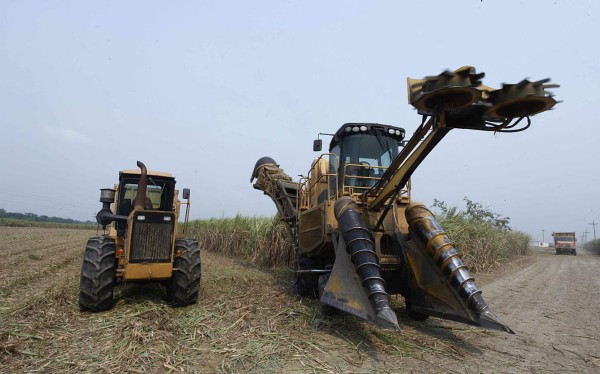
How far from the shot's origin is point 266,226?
12859 mm

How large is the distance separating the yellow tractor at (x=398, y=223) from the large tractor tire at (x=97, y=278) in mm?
3108

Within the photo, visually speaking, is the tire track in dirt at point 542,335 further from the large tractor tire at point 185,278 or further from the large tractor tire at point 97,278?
the large tractor tire at point 97,278

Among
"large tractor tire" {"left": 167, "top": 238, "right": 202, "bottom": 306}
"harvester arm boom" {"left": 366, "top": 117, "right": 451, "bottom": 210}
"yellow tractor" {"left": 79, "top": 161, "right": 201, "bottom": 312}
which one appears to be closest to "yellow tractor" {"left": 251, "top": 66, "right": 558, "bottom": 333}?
"harvester arm boom" {"left": 366, "top": 117, "right": 451, "bottom": 210}

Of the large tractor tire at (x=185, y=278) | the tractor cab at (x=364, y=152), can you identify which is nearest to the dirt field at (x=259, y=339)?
the large tractor tire at (x=185, y=278)

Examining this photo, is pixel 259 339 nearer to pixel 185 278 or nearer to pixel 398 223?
pixel 185 278

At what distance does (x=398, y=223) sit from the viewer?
5516 mm

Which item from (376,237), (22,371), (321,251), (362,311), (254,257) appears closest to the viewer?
(22,371)

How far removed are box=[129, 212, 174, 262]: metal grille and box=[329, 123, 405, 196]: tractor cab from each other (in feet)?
10.00

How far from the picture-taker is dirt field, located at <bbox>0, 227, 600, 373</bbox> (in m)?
3.57

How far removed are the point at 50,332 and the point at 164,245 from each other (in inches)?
75.2

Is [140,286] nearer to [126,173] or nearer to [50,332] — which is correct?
[126,173]

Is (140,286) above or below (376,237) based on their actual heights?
below

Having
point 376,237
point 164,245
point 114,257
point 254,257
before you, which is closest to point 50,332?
point 114,257

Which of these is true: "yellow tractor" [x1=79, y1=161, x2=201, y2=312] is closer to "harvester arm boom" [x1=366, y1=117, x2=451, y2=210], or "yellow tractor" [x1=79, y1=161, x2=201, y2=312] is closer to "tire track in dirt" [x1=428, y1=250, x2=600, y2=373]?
"harvester arm boom" [x1=366, y1=117, x2=451, y2=210]
